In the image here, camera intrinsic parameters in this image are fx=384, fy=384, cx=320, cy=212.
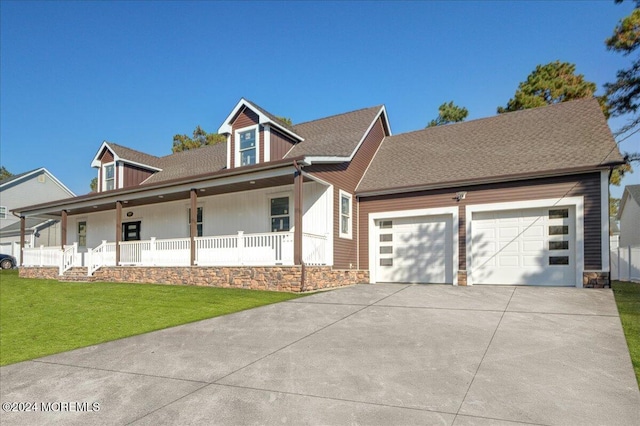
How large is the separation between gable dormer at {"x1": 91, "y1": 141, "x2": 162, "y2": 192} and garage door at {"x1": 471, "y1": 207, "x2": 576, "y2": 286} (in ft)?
52.7

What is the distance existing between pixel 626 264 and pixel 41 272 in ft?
79.7

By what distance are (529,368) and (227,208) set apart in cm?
1301

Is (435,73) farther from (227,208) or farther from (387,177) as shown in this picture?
(227,208)

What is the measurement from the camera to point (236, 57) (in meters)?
18.2

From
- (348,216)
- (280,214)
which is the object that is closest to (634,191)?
(348,216)

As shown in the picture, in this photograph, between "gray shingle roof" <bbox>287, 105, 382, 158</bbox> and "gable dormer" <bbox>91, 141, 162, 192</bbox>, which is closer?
"gray shingle roof" <bbox>287, 105, 382, 158</bbox>

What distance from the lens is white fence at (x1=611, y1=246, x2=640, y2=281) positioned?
13.5 m

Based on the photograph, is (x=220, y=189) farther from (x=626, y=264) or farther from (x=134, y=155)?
(x=626, y=264)

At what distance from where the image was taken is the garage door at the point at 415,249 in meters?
12.4

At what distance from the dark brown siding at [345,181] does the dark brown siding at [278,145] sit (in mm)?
2764

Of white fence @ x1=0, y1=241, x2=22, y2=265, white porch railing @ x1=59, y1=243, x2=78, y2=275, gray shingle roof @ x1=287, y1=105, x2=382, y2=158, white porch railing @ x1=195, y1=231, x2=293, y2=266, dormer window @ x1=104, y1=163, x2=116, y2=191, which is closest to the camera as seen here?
white porch railing @ x1=195, y1=231, x2=293, y2=266

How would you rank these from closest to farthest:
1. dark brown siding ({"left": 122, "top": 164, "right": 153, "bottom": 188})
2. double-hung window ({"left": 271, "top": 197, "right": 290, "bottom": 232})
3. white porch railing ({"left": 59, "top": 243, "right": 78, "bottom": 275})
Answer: double-hung window ({"left": 271, "top": 197, "right": 290, "bottom": 232}) → white porch railing ({"left": 59, "top": 243, "right": 78, "bottom": 275}) → dark brown siding ({"left": 122, "top": 164, "right": 153, "bottom": 188})

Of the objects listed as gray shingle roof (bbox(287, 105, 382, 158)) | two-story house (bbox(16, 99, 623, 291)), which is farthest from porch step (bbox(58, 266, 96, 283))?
gray shingle roof (bbox(287, 105, 382, 158))

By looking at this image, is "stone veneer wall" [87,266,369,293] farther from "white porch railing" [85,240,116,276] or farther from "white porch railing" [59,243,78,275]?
"white porch railing" [59,243,78,275]
